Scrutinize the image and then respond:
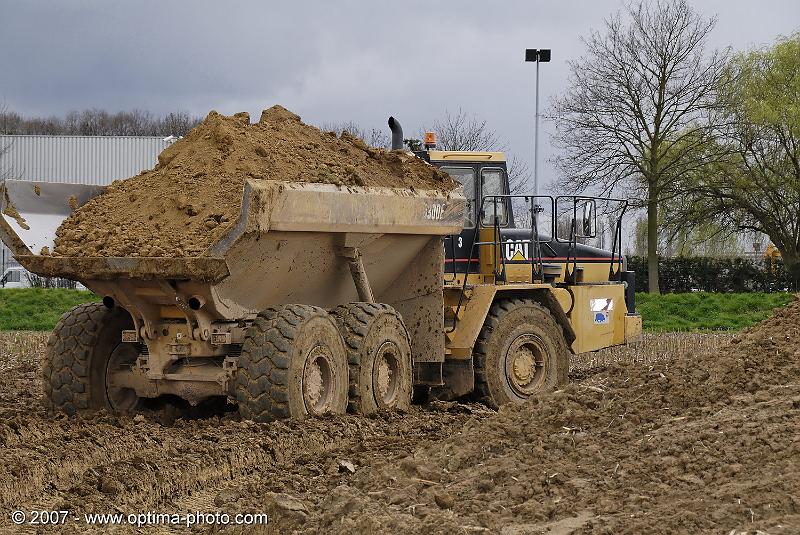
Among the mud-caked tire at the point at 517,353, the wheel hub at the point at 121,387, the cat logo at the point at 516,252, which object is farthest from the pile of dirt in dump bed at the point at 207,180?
the cat logo at the point at 516,252

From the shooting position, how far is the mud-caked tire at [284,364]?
8.04m

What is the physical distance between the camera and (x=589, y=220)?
11.5 meters

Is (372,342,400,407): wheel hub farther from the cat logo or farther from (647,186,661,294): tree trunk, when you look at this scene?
(647,186,661,294): tree trunk

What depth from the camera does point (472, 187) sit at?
38.4 ft

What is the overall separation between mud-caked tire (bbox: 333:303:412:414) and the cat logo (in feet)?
7.46

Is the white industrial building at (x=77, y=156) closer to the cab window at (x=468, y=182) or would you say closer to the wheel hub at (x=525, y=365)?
the cab window at (x=468, y=182)

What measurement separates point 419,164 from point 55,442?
14.2 feet

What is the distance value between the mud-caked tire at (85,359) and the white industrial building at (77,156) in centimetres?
3360

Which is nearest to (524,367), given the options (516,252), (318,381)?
(516,252)

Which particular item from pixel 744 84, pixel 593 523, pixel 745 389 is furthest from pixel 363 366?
pixel 744 84

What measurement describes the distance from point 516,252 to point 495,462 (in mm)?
5559

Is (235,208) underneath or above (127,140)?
underneath

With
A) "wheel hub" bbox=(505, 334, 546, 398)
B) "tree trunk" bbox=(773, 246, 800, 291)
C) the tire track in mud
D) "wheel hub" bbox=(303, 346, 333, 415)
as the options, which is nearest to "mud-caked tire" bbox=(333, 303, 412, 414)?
the tire track in mud

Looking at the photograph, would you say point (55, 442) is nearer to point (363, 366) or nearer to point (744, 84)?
point (363, 366)
